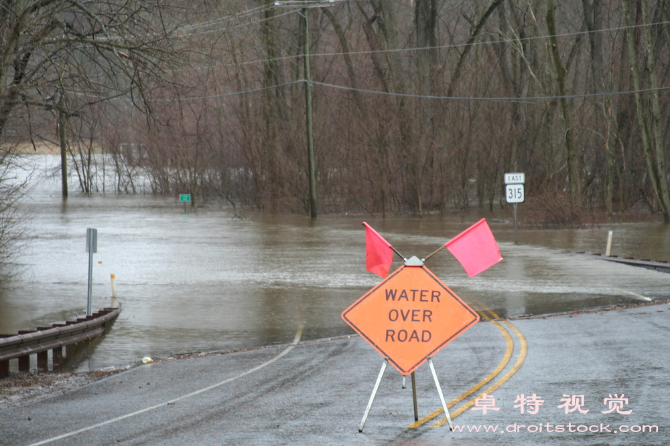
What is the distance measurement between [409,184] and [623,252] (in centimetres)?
2040

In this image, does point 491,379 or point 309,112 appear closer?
point 491,379

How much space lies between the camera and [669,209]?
37.6 m

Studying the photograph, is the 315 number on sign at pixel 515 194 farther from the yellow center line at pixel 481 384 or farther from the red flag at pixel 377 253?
the red flag at pixel 377 253

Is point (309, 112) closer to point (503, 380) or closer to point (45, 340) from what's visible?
point (45, 340)

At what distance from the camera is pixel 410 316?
7.12 meters

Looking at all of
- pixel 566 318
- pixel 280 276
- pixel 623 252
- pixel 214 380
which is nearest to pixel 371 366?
pixel 214 380

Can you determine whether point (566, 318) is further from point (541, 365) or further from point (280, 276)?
point (280, 276)

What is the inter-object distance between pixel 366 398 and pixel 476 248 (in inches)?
94.8

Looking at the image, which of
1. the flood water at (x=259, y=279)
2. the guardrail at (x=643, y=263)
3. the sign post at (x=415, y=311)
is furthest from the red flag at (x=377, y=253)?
the guardrail at (x=643, y=263)

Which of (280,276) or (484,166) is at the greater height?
(484,166)

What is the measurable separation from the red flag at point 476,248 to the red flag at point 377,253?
594mm

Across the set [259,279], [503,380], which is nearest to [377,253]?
[503,380]

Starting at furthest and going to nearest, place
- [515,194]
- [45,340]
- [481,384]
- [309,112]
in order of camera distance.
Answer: [309,112] < [515,194] < [45,340] < [481,384]

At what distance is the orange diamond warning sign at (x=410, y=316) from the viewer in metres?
7.06
